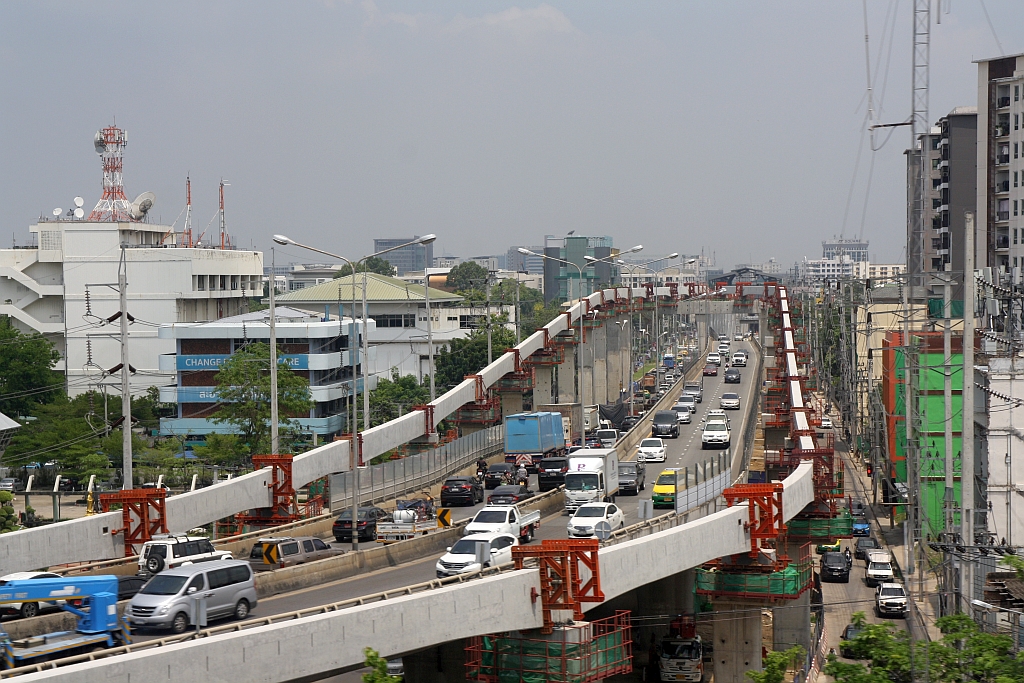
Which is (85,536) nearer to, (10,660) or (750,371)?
(10,660)

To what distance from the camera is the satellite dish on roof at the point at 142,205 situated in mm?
114662

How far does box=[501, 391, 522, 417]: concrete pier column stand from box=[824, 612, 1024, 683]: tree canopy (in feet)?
160

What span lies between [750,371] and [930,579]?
76653 millimetres

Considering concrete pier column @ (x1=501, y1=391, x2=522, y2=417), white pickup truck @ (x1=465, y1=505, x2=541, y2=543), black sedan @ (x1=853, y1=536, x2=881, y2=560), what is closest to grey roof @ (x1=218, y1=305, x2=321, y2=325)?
Result: concrete pier column @ (x1=501, y1=391, x2=522, y2=417)

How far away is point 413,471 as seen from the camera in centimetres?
4941

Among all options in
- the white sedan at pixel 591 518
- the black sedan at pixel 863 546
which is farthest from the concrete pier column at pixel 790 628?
the black sedan at pixel 863 546

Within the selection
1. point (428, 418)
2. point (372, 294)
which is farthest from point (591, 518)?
point (372, 294)

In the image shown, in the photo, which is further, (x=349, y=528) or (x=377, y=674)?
(x=349, y=528)

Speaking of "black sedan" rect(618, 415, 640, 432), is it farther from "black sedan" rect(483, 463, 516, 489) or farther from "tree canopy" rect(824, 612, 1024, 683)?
"tree canopy" rect(824, 612, 1024, 683)

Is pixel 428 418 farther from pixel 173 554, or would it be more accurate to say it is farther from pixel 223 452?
pixel 173 554

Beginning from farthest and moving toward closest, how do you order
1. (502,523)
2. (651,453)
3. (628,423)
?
1. (628,423)
2. (651,453)
3. (502,523)

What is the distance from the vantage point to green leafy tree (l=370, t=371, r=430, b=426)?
291 ft

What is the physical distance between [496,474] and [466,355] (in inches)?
1882

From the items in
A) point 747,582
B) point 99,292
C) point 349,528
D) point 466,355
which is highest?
point 99,292
